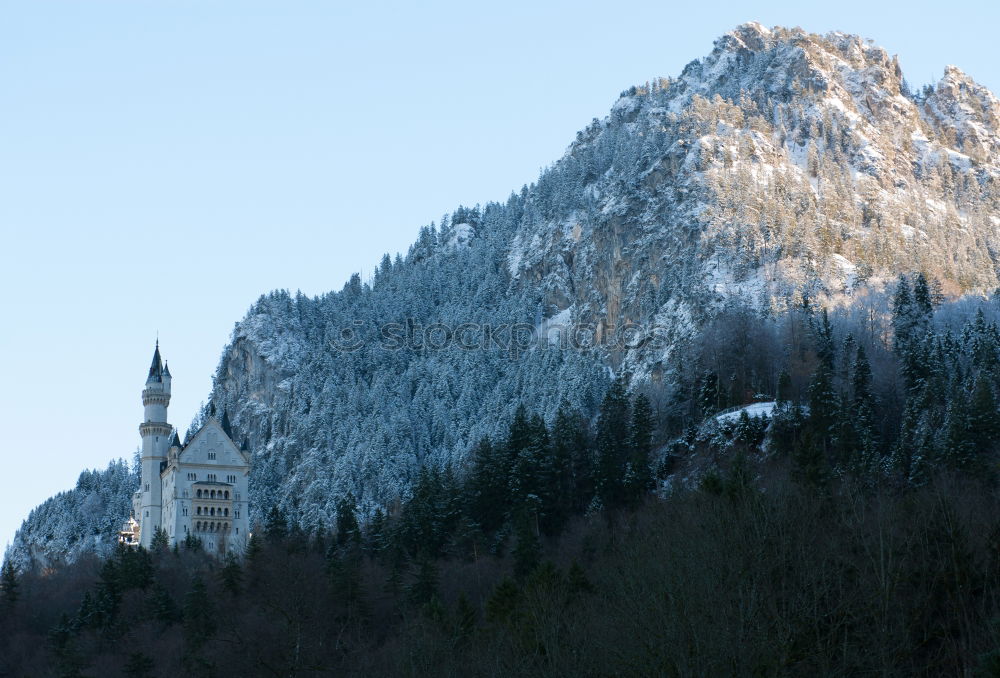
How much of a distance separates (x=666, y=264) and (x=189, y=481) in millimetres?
60725

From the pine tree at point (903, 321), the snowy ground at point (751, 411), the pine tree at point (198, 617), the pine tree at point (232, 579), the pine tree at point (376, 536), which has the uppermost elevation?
the pine tree at point (903, 321)

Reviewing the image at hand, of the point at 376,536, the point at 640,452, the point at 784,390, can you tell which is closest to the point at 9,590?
the point at 376,536

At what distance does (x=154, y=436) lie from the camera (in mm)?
137125

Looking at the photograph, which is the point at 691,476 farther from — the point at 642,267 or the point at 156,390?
the point at 642,267

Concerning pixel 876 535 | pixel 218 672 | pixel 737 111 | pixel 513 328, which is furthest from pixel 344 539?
pixel 737 111

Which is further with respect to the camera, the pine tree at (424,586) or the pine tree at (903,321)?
the pine tree at (903,321)

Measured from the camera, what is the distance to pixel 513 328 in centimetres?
18562

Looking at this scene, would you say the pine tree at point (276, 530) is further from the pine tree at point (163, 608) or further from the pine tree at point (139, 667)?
the pine tree at point (139, 667)

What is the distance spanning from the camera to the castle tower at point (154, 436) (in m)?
135

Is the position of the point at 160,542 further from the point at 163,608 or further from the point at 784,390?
the point at 784,390

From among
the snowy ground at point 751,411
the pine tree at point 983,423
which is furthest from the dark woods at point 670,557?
the snowy ground at point 751,411

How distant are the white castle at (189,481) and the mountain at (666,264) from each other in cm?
1551

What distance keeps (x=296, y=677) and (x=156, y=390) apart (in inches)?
3271

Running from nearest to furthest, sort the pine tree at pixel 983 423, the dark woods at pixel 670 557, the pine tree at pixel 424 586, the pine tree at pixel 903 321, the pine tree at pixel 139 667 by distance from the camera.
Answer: the dark woods at pixel 670 557 < the pine tree at pixel 139 667 < the pine tree at pixel 983 423 < the pine tree at pixel 424 586 < the pine tree at pixel 903 321
